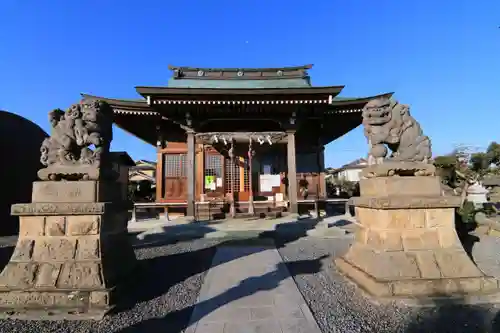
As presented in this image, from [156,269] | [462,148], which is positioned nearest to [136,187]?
[156,269]

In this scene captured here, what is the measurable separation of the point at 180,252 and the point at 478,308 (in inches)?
226

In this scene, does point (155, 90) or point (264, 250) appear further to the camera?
point (155, 90)

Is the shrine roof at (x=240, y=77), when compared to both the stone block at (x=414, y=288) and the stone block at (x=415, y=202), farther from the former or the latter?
the stone block at (x=414, y=288)

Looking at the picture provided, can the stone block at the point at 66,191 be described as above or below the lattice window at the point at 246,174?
below

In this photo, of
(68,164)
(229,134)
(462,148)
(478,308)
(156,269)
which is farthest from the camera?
(462,148)

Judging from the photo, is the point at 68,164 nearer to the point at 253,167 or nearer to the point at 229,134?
the point at 229,134

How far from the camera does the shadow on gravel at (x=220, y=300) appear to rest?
9.30ft

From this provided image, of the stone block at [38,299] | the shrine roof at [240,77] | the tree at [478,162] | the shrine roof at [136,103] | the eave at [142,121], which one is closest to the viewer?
the stone block at [38,299]

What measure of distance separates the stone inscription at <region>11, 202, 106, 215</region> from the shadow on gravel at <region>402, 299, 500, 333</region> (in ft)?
12.7

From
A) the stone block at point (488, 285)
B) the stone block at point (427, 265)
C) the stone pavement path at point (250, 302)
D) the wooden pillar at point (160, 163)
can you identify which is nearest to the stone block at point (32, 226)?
the stone pavement path at point (250, 302)

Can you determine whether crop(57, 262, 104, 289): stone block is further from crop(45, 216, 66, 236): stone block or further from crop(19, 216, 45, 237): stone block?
crop(19, 216, 45, 237): stone block

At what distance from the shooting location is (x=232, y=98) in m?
10.4

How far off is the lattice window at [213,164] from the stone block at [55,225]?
32.4ft

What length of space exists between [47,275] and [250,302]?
2595 mm
